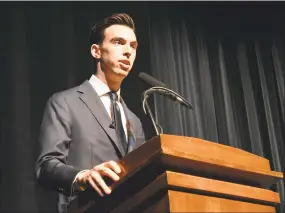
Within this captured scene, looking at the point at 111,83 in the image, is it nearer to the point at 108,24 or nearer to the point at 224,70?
the point at 108,24

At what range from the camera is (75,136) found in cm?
143

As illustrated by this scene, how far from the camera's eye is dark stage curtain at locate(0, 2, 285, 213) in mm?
2197

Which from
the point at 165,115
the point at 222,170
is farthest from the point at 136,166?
the point at 165,115

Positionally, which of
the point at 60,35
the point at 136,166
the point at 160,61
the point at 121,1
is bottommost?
the point at 136,166

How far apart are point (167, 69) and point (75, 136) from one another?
139 cm

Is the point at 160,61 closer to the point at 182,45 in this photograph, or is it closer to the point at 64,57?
the point at 182,45

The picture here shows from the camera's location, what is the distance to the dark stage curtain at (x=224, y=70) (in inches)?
106

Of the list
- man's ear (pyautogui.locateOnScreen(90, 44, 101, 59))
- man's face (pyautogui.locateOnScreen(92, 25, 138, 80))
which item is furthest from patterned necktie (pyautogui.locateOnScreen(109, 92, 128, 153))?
man's ear (pyautogui.locateOnScreen(90, 44, 101, 59))

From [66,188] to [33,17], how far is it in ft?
5.00

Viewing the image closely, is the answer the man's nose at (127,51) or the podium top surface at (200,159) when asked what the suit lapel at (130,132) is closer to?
the man's nose at (127,51)

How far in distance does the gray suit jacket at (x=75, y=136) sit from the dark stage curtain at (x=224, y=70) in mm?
1137

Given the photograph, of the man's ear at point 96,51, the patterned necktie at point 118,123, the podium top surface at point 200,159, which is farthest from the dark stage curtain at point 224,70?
the podium top surface at point 200,159

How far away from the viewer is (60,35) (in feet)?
8.25

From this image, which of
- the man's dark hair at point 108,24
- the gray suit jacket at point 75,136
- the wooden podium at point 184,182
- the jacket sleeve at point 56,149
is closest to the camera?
the wooden podium at point 184,182
